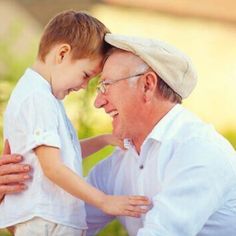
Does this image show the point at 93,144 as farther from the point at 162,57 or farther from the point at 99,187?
the point at 162,57

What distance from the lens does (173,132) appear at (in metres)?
3.53

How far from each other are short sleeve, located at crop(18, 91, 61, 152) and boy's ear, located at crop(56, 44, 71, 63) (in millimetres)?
152

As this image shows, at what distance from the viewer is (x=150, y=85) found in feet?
11.6

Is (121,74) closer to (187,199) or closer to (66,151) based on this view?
(66,151)

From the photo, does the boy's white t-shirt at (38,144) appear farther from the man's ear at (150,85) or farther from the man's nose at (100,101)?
the man's ear at (150,85)

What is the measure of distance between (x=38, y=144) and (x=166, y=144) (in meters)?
0.47

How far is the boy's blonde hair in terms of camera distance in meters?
3.56

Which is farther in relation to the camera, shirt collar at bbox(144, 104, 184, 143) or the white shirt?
shirt collar at bbox(144, 104, 184, 143)

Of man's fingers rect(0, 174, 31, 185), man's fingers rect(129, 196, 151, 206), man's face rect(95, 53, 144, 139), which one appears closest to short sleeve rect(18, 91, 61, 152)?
man's fingers rect(0, 174, 31, 185)

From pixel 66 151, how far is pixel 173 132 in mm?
408

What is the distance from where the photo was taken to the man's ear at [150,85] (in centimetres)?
354

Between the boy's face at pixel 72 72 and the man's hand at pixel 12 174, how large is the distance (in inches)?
11.7

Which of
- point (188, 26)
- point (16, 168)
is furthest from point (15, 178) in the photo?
point (188, 26)

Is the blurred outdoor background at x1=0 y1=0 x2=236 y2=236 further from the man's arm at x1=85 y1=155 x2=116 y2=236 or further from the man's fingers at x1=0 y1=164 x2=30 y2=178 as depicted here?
the man's fingers at x1=0 y1=164 x2=30 y2=178
